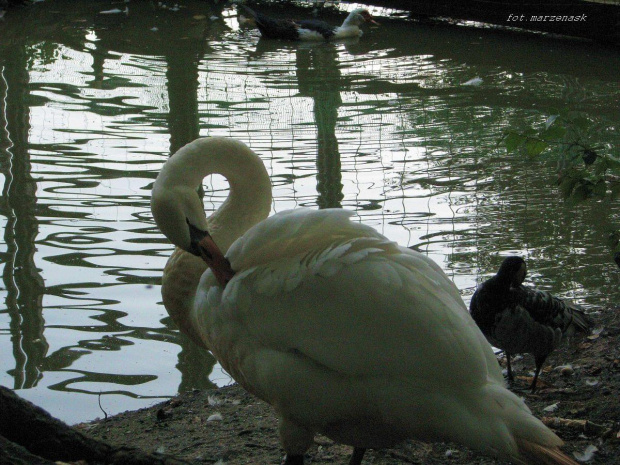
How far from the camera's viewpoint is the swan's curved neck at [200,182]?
3010mm

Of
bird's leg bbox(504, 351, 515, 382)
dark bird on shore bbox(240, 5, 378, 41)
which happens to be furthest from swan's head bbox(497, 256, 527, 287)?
dark bird on shore bbox(240, 5, 378, 41)

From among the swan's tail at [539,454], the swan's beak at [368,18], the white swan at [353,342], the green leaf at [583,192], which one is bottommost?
the swan's tail at [539,454]

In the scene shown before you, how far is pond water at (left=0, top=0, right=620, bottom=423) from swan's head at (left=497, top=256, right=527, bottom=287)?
2.23 feet

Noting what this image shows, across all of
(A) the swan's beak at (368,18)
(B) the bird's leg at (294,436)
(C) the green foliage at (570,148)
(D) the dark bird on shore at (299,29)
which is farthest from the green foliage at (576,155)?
(A) the swan's beak at (368,18)

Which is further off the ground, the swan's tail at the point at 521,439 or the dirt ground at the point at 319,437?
the swan's tail at the point at 521,439

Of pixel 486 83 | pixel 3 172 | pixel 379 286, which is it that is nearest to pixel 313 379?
pixel 379 286

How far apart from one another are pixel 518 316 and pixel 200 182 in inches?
67.0

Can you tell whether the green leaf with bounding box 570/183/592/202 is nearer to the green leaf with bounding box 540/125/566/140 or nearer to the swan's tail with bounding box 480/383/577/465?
the green leaf with bounding box 540/125/566/140

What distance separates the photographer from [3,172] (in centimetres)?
694

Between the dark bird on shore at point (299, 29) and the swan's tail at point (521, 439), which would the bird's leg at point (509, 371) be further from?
the dark bird on shore at point (299, 29)

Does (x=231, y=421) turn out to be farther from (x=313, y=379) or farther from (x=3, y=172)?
(x=3, y=172)

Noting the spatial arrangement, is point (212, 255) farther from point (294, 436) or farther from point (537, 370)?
point (537, 370)

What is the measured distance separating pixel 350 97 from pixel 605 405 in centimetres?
650

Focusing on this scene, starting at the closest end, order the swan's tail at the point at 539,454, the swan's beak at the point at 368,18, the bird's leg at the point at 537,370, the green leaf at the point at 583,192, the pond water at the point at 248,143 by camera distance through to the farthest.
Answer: the swan's tail at the point at 539,454, the green leaf at the point at 583,192, the bird's leg at the point at 537,370, the pond water at the point at 248,143, the swan's beak at the point at 368,18
